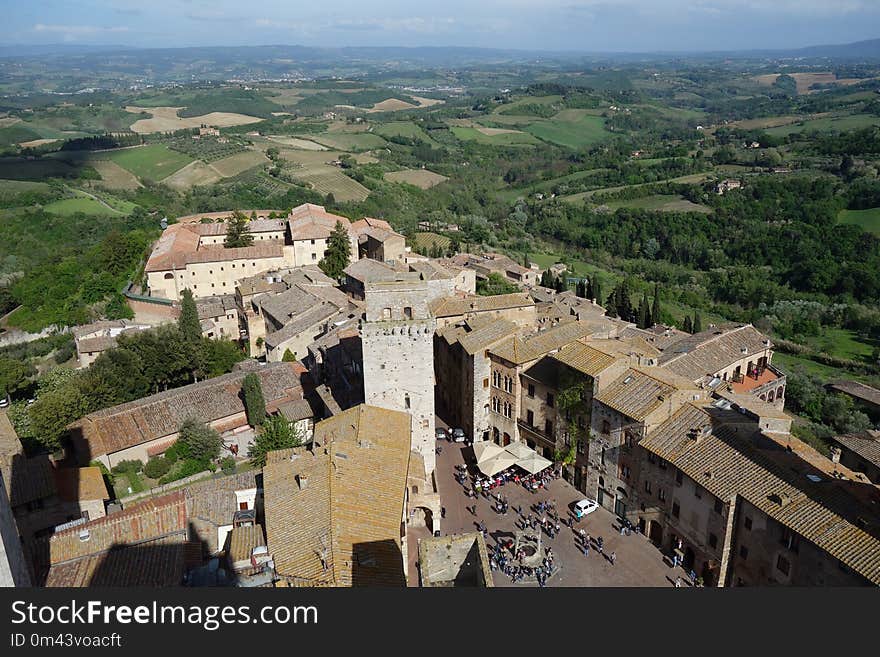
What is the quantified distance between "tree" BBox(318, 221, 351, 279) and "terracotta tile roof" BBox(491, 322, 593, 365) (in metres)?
33.4

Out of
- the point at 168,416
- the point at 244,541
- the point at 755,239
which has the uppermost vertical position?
the point at 244,541

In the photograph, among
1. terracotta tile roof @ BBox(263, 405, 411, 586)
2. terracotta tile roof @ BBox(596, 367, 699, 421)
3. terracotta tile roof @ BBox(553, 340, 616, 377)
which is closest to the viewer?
terracotta tile roof @ BBox(263, 405, 411, 586)

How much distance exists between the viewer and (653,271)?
11362 cm

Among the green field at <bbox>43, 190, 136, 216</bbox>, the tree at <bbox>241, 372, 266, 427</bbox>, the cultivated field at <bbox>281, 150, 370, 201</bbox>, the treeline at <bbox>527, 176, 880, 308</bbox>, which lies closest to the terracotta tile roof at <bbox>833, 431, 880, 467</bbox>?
the tree at <bbox>241, 372, 266, 427</bbox>

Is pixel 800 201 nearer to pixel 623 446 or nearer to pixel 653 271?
pixel 653 271

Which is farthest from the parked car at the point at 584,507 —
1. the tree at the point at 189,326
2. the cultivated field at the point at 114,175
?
the cultivated field at the point at 114,175

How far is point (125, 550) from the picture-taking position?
26391mm

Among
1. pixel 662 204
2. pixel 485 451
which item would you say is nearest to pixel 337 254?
pixel 485 451

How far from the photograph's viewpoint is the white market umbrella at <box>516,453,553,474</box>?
124ft

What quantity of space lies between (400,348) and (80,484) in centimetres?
1817

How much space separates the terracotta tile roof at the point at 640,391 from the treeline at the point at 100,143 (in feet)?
529

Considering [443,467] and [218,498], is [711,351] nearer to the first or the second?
[443,467]

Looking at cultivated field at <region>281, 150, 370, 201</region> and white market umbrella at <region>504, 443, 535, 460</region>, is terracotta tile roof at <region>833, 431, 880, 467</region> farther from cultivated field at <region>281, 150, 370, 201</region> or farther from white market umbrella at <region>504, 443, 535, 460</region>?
cultivated field at <region>281, 150, 370, 201</region>

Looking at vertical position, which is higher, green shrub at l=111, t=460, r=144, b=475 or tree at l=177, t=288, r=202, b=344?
tree at l=177, t=288, r=202, b=344
